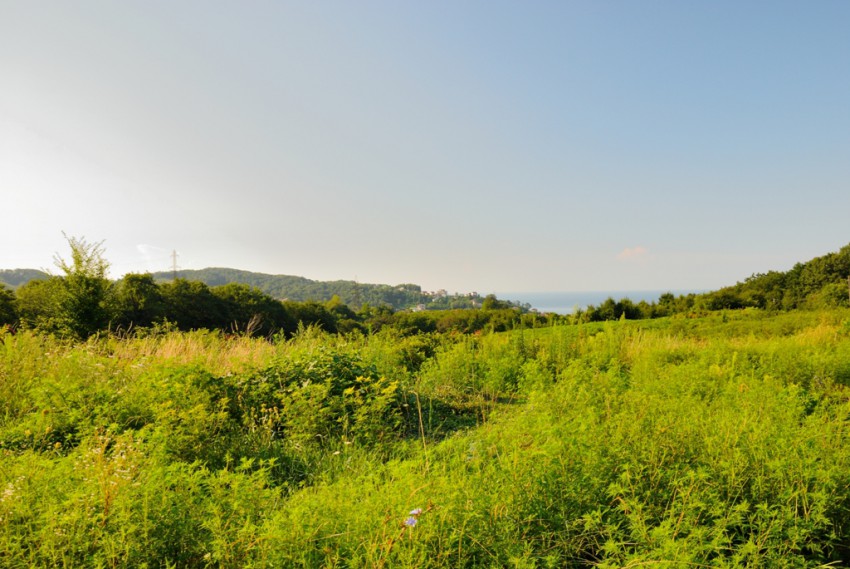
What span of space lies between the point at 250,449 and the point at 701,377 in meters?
4.77

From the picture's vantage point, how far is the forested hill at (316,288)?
70438mm

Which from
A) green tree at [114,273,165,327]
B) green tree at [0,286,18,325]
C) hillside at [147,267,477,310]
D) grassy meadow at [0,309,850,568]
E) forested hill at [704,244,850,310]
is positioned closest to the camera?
grassy meadow at [0,309,850,568]

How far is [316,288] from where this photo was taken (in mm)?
78875

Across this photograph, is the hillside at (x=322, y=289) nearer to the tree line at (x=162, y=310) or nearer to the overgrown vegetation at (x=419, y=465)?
the tree line at (x=162, y=310)

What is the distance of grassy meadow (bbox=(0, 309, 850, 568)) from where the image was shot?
185 centimetres

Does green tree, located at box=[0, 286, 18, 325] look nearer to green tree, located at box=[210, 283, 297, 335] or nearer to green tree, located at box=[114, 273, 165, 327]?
green tree, located at box=[114, 273, 165, 327]

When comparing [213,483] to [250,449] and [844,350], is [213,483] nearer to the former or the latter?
[250,449]

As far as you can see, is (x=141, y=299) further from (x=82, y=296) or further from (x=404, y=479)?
(x=404, y=479)

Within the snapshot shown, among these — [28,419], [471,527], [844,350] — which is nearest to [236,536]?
[471,527]

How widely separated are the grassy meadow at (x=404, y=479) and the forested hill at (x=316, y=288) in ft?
215

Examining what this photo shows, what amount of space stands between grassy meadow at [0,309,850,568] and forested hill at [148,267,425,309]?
6542 cm

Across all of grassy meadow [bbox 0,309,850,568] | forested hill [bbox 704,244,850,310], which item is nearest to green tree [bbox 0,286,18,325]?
grassy meadow [bbox 0,309,850,568]

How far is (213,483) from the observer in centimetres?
221

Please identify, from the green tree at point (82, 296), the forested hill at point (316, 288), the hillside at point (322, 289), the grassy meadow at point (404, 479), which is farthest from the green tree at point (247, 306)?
the forested hill at point (316, 288)
